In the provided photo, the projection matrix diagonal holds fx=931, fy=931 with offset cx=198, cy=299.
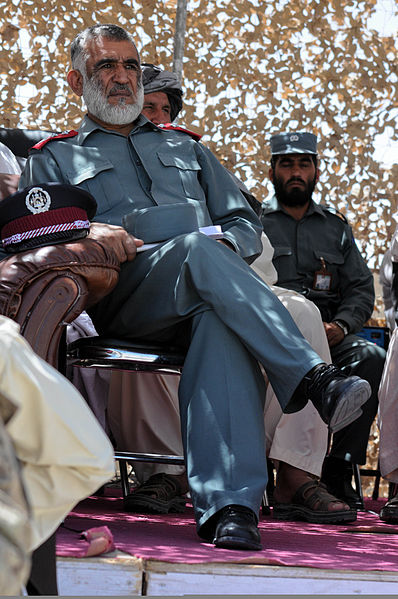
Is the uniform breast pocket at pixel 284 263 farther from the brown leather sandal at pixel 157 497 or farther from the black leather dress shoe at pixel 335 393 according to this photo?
the black leather dress shoe at pixel 335 393

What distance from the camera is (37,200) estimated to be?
289 centimetres

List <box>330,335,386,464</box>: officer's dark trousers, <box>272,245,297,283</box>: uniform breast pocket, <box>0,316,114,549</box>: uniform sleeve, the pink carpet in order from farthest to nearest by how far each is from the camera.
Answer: <box>272,245,297,283</box>: uniform breast pocket → <box>330,335,386,464</box>: officer's dark trousers → the pink carpet → <box>0,316,114,549</box>: uniform sleeve

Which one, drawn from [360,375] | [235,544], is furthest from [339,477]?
[235,544]

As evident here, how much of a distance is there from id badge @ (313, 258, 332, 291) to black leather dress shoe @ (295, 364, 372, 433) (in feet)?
7.63

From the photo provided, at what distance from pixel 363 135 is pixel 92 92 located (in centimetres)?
314

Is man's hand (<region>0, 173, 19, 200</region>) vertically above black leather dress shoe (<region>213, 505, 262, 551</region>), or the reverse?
man's hand (<region>0, 173, 19, 200</region>)

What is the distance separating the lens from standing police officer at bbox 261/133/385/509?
15.0 feet

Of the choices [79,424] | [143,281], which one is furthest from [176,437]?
[79,424]

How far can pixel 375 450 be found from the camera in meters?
6.12

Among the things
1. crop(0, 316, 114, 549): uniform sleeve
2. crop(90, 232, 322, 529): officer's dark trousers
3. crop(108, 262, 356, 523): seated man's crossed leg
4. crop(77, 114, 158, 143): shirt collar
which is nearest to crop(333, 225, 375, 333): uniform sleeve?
crop(108, 262, 356, 523): seated man's crossed leg

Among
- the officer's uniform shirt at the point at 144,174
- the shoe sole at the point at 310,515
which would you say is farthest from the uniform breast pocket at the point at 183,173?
the shoe sole at the point at 310,515

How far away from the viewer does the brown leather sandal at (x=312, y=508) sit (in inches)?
142

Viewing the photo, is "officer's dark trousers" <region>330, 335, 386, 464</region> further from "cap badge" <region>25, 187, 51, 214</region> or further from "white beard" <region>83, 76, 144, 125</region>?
"cap badge" <region>25, 187, 51, 214</region>

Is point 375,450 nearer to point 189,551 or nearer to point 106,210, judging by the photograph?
point 106,210
